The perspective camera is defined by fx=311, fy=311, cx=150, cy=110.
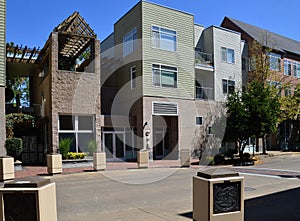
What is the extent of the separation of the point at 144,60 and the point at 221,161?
9.18 metres

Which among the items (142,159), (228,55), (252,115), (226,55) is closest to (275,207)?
Result: (142,159)

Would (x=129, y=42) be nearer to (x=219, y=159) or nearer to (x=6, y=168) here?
(x=219, y=159)

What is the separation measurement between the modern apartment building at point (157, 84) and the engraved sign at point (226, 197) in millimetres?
17371

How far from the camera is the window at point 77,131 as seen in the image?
20391 mm

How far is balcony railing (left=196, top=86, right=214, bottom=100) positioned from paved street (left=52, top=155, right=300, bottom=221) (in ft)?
46.7

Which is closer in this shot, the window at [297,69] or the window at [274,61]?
the window at [274,61]

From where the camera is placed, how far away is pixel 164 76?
2434 centimetres

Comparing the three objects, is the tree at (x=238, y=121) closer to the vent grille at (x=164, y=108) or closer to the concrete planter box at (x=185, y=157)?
the vent grille at (x=164, y=108)

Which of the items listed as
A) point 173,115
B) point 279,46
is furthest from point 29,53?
point 279,46

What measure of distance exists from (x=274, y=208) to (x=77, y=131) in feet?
49.0

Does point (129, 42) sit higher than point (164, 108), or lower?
higher

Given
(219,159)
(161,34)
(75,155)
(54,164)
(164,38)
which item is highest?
(161,34)

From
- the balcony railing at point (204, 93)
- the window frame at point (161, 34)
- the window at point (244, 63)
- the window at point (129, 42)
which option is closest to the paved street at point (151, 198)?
the window frame at point (161, 34)

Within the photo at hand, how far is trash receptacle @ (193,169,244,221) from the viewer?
5281 millimetres
